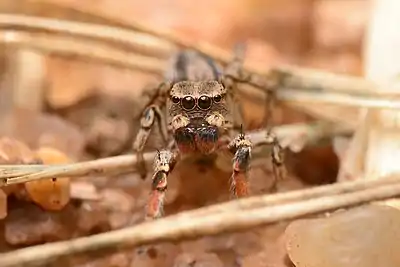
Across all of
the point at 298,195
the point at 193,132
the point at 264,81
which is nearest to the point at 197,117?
the point at 193,132

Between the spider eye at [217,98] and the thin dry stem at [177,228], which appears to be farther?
the spider eye at [217,98]

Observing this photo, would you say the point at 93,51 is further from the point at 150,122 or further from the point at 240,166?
the point at 240,166

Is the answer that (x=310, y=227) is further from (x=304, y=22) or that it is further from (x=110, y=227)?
(x=304, y=22)

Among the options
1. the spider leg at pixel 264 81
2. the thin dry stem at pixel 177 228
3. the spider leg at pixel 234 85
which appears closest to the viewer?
the thin dry stem at pixel 177 228

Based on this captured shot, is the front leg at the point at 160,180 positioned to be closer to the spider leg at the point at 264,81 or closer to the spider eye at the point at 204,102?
the spider eye at the point at 204,102

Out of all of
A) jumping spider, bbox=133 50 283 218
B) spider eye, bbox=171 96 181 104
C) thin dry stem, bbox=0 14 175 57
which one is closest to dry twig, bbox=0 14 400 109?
thin dry stem, bbox=0 14 175 57

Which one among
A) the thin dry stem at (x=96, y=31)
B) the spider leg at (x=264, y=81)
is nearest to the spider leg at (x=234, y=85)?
the spider leg at (x=264, y=81)

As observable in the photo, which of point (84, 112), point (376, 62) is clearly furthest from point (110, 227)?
point (376, 62)

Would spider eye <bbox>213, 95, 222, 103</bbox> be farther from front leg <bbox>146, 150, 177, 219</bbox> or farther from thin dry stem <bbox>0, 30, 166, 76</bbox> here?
thin dry stem <bbox>0, 30, 166, 76</bbox>
